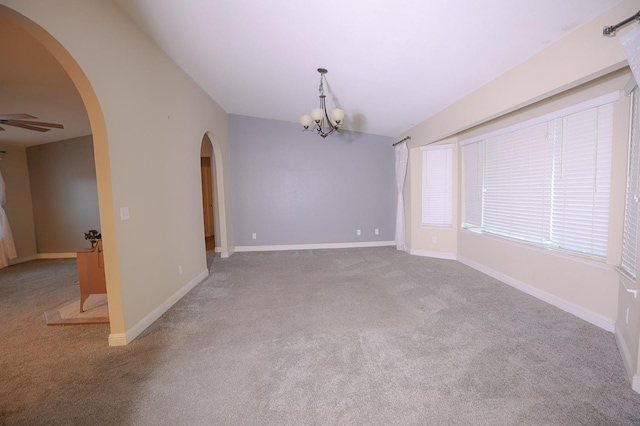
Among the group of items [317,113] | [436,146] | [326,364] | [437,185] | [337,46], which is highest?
[337,46]

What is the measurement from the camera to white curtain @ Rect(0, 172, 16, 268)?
4.88m

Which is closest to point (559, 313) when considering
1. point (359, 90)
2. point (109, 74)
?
point (359, 90)

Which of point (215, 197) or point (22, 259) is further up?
point (215, 197)

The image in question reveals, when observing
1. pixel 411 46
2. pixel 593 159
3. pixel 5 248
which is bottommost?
pixel 5 248

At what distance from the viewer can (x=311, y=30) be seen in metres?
2.46

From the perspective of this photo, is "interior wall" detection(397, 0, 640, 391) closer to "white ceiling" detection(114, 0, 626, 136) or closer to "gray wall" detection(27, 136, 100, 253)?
"white ceiling" detection(114, 0, 626, 136)

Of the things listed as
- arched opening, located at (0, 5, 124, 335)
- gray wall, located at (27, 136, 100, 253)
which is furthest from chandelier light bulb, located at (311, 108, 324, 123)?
gray wall, located at (27, 136, 100, 253)

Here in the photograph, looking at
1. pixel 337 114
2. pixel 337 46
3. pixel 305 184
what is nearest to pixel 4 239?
pixel 305 184

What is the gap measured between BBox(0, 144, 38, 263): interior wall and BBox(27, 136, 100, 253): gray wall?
0.28ft

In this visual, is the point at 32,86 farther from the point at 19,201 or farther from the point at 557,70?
the point at 557,70

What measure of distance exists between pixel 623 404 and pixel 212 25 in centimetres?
419

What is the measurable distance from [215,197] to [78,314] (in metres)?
3.31

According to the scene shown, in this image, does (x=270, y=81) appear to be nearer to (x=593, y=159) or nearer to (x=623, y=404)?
(x=593, y=159)

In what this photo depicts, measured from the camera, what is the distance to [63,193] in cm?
560
